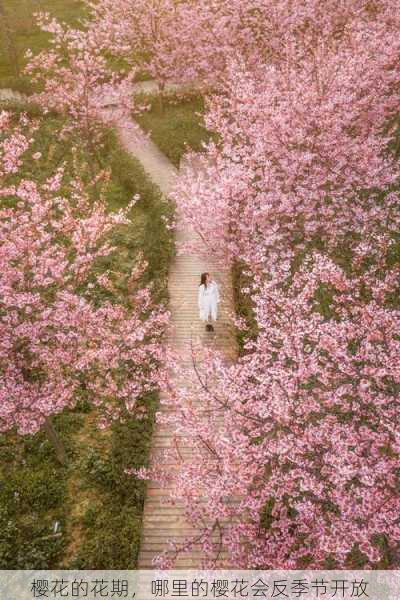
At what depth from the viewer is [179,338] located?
15.3 meters

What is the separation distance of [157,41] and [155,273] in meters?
17.3

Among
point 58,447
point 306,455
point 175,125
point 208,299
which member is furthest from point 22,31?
point 306,455

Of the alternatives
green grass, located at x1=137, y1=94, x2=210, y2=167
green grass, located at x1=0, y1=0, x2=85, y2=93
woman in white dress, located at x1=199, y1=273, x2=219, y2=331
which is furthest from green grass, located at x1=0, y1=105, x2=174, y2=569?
green grass, located at x1=0, y1=0, x2=85, y2=93

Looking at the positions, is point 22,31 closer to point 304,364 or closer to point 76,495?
point 76,495

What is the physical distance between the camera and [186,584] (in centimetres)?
989

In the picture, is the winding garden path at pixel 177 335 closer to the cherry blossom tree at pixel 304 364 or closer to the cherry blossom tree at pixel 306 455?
the cherry blossom tree at pixel 304 364

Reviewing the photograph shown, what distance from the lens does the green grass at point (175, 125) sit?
2650cm

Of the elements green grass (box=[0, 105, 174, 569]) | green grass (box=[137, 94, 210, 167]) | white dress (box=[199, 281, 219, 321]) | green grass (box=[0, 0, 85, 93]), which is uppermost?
green grass (box=[0, 0, 85, 93])

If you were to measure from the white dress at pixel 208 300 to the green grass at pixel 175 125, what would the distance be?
38.5 ft

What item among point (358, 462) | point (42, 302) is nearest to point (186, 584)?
point (358, 462)

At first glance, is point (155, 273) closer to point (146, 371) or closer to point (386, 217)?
point (146, 371)

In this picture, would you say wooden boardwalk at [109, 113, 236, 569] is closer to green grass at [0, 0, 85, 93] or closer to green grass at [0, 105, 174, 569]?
green grass at [0, 105, 174, 569]

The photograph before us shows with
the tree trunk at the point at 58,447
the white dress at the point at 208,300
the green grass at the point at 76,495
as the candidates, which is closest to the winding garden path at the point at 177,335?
the green grass at the point at 76,495

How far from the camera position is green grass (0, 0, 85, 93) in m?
34.1
